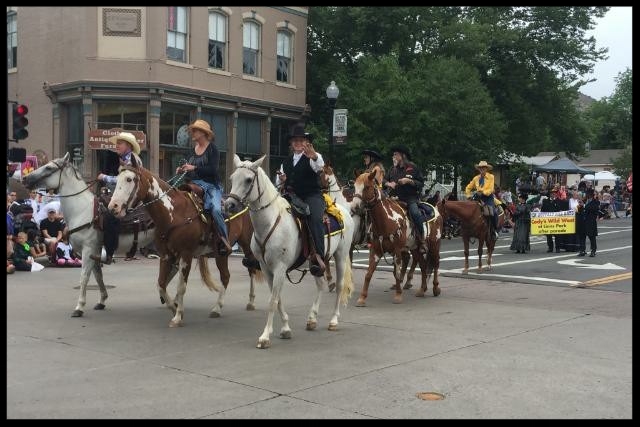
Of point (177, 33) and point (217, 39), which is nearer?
point (177, 33)

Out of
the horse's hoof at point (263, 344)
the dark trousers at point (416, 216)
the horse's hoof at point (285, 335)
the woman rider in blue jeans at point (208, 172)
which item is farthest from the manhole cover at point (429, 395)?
the dark trousers at point (416, 216)

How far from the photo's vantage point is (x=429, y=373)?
6914 millimetres

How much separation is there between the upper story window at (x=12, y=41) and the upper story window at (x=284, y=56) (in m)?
11.3

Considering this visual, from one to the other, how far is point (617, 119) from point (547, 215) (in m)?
83.7

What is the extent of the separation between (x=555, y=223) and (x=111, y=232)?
1489cm

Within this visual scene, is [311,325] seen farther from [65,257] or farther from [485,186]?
[65,257]

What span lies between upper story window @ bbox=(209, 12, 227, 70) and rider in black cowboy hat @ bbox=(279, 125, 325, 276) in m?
20.7

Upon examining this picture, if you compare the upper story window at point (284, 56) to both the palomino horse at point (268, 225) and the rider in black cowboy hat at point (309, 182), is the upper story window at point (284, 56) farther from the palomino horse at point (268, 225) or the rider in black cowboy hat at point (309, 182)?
the palomino horse at point (268, 225)

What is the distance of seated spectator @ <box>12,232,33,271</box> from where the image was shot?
15328 mm

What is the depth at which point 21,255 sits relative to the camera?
15438 mm

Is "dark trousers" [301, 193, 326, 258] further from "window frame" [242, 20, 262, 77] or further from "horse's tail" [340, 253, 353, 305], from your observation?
"window frame" [242, 20, 262, 77]

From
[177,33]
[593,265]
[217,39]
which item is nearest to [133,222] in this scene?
[593,265]

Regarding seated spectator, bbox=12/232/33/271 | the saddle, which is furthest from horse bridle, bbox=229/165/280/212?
seated spectator, bbox=12/232/33/271

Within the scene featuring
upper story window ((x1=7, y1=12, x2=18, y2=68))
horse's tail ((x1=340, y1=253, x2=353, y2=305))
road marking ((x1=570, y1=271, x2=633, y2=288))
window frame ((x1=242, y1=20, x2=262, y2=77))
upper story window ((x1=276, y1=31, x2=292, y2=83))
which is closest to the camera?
horse's tail ((x1=340, y1=253, x2=353, y2=305))
